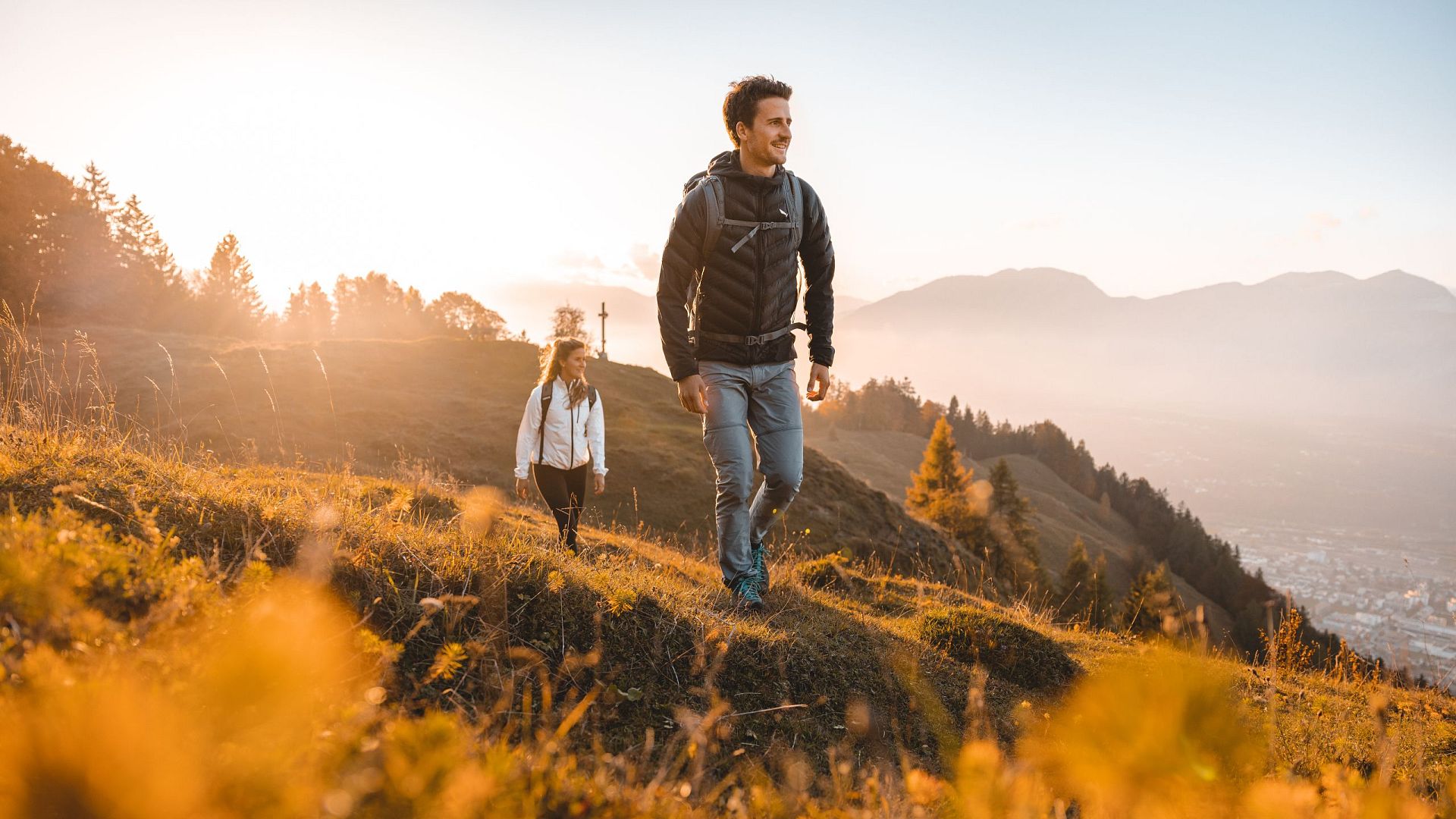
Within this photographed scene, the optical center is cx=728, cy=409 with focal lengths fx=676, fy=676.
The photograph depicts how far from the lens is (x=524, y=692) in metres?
2.51

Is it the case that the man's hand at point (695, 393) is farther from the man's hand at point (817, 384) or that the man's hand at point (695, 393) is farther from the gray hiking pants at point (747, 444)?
the man's hand at point (817, 384)

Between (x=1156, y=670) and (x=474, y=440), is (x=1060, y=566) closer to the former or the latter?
(x=474, y=440)

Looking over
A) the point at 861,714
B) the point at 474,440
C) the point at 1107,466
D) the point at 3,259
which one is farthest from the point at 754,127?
the point at 1107,466

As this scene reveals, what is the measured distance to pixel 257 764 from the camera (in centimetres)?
112

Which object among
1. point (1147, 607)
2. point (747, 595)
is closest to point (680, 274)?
→ point (747, 595)

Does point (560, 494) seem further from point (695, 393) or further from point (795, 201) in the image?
point (795, 201)

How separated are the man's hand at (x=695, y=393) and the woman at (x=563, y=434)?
8.09ft

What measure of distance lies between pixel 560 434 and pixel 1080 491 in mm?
113170

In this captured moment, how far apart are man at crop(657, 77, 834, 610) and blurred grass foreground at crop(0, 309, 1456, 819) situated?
879mm

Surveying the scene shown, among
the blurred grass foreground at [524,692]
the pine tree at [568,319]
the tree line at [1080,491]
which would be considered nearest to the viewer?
the blurred grass foreground at [524,692]

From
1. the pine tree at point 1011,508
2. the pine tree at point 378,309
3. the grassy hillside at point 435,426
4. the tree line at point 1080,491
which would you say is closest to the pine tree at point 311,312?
the pine tree at point 378,309

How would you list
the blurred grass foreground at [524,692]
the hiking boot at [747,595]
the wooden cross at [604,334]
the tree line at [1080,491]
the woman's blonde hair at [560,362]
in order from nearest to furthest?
1. the blurred grass foreground at [524,692]
2. the hiking boot at [747,595]
3. the woman's blonde hair at [560,362]
4. the tree line at [1080,491]
5. the wooden cross at [604,334]

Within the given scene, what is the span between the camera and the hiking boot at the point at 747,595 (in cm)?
455

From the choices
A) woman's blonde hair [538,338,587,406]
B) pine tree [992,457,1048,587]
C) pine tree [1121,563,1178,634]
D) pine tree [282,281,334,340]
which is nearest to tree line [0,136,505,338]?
pine tree [282,281,334,340]
